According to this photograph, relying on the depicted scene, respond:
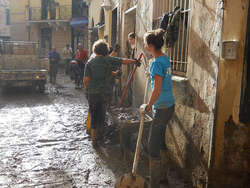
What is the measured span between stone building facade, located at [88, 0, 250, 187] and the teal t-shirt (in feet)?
1.34

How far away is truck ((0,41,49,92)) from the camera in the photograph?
10.2m

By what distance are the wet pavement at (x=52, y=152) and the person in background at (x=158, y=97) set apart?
0.79 metres

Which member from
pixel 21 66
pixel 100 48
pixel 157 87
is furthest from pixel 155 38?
pixel 21 66

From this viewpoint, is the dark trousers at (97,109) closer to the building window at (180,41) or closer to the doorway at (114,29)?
the building window at (180,41)

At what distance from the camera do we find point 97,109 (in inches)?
199

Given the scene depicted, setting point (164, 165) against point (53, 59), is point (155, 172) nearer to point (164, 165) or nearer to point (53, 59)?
point (164, 165)

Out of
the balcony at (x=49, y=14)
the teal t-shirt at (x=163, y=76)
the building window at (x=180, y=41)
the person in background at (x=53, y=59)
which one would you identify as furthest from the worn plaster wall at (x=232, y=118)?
the balcony at (x=49, y=14)

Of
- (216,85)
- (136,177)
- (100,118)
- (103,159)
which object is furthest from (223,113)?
(100,118)

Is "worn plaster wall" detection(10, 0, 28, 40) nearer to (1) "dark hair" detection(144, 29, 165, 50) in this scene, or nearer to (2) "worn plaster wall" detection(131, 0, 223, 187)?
(2) "worn plaster wall" detection(131, 0, 223, 187)

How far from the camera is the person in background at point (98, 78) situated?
479 centimetres

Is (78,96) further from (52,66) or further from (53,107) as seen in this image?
(52,66)

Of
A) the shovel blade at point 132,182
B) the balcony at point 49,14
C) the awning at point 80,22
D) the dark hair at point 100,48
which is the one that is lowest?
the shovel blade at point 132,182

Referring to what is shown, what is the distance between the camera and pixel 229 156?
287 centimetres

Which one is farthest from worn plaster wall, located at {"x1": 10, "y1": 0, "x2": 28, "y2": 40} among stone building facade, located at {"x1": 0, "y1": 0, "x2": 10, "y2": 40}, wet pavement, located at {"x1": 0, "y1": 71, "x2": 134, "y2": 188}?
wet pavement, located at {"x1": 0, "y1": 71, "x2": 134, "y2": 188}
